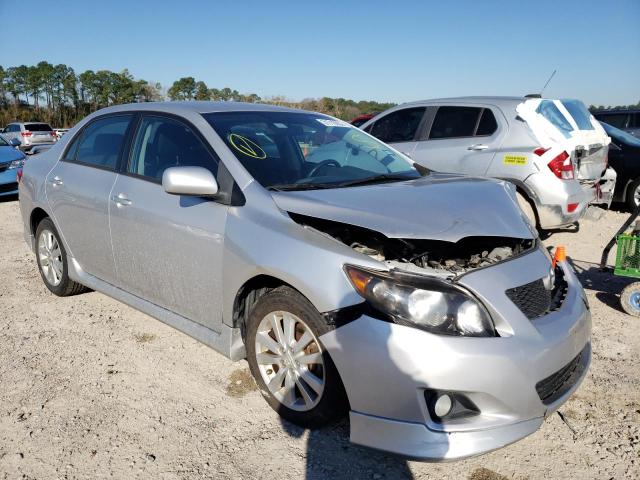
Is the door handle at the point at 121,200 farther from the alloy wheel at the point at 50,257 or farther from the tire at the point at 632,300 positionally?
the tire at the point at 632,300

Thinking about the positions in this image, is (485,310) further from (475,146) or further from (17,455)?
(475,146)

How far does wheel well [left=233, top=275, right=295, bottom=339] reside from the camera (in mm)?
2729

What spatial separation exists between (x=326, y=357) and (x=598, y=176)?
17.1 ft

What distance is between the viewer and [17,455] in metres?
2.49

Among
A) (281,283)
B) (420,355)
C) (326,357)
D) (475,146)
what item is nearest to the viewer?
(420,355)

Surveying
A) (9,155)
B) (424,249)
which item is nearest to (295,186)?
(424,249)

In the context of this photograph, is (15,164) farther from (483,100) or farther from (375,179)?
(375,179)

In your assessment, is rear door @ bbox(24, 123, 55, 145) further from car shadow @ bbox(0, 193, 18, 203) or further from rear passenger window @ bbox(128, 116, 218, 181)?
rear passenger window @ bbox(128, 116, 218, 181)

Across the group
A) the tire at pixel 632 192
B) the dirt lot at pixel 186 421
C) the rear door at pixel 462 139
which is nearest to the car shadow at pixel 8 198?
the dirt lot at pixel 186 421

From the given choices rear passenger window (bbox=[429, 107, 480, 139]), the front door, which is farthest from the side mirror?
rear passenger window (bbox=[429, 107, 480, 139])

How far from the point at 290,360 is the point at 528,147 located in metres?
4.27

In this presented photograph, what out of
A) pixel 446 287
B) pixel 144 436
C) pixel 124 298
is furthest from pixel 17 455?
pixel 446 287

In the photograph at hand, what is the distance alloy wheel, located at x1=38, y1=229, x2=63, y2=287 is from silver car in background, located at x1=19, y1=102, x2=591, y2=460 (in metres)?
0.69

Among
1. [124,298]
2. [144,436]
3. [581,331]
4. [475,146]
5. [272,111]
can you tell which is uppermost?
[272,111]
